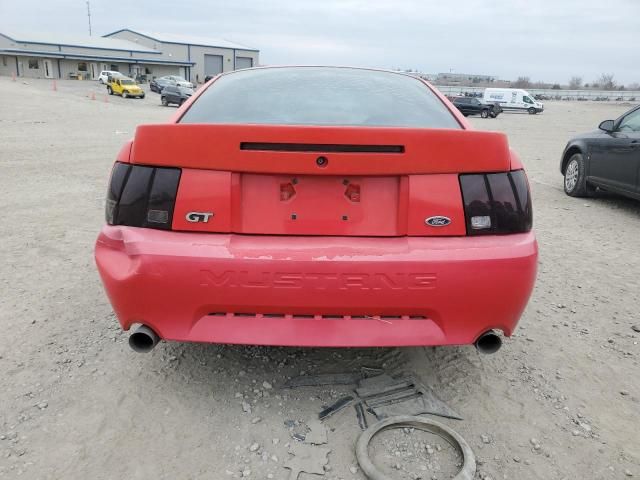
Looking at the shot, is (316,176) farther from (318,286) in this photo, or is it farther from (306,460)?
(306,460)

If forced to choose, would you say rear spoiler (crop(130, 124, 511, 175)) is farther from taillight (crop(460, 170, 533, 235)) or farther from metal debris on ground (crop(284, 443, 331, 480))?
metal debris on ground (crop(284, 443, 331, 480))

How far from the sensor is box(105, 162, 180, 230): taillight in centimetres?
228

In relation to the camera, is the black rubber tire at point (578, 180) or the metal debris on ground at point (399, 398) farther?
the black rubber tire at point (578, 180)

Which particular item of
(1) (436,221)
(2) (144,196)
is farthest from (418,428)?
(2) (144,196)

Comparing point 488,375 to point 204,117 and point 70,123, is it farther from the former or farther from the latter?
point 70,123

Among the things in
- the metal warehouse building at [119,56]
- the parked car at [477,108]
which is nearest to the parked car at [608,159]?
the parked car at [477,108]

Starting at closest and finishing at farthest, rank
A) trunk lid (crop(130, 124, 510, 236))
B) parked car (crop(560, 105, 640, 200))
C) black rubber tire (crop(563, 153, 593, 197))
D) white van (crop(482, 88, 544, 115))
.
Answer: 1. trunk lid (crop(130, 124, 510, 236))
2. parked car (crop(560, 105, 640, 200))
3. black rubber tire (crop(563, 153, 593, 197))
4. white van (crop(482, 88, 544, 115))

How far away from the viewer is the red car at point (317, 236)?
7.19ft

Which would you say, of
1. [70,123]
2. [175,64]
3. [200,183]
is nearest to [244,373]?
[200,183]

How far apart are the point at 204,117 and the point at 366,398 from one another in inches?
64.4

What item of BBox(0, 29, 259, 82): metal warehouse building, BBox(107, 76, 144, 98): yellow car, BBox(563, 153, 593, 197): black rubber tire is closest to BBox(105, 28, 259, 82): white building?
BBox(0, 29, 259, 82): metal warehouse building

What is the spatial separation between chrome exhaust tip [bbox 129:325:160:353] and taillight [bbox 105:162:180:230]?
18.4 inches

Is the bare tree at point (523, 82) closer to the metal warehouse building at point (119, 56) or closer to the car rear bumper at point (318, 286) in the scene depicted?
the metal warehouse building at point (119, 56)

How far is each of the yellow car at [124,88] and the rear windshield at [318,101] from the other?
131 feet
